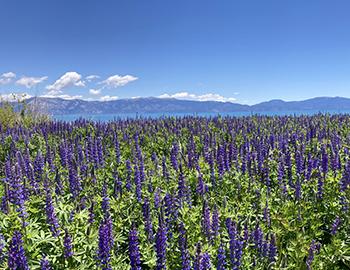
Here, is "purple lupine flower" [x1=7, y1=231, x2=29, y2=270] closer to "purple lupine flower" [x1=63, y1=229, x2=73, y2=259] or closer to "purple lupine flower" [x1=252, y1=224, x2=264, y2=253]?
"purple lupine flower" [x1=63, y1=229, x2=73, y2=259]

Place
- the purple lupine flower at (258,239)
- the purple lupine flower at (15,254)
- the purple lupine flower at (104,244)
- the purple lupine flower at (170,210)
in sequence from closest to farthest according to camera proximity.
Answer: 1. the purple lupine flower at (15,254)
2. the purple lupine flower at (104,244)
3. the purple lupine flower at (258,239)
4. the purple lupine flower at (170,210)

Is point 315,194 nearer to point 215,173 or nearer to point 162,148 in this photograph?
point 215,173

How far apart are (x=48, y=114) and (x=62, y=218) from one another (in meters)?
18.9

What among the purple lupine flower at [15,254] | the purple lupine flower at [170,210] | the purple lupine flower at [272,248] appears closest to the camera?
the purple lupine flower at [15,254]

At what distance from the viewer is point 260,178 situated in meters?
6.84

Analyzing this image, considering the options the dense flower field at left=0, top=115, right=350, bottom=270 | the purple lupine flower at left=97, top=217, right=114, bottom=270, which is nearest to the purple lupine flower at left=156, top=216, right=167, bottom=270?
the dense flower field at left=0, top=115, right=350, bottom=270

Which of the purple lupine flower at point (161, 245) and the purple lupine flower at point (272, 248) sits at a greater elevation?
the purple lupine flower at point (161, 245)

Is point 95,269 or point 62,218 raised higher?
point 62,218

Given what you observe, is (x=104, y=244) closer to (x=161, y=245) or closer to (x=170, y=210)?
(x=161, y=245)

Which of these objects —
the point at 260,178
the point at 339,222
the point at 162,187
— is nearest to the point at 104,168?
the point at 162,187

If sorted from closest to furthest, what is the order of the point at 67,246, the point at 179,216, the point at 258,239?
the point at 67,246
the point at 258,239
the point at 179,216

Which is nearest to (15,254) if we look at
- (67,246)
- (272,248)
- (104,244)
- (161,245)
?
(67,246)

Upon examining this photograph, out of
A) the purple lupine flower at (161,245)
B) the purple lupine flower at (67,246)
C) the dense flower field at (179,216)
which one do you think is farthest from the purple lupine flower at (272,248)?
the purple lupine flower at (67,246)

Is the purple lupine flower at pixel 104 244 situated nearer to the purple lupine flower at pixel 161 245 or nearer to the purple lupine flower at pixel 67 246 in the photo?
the purple lupine flower at pixel 67 246
